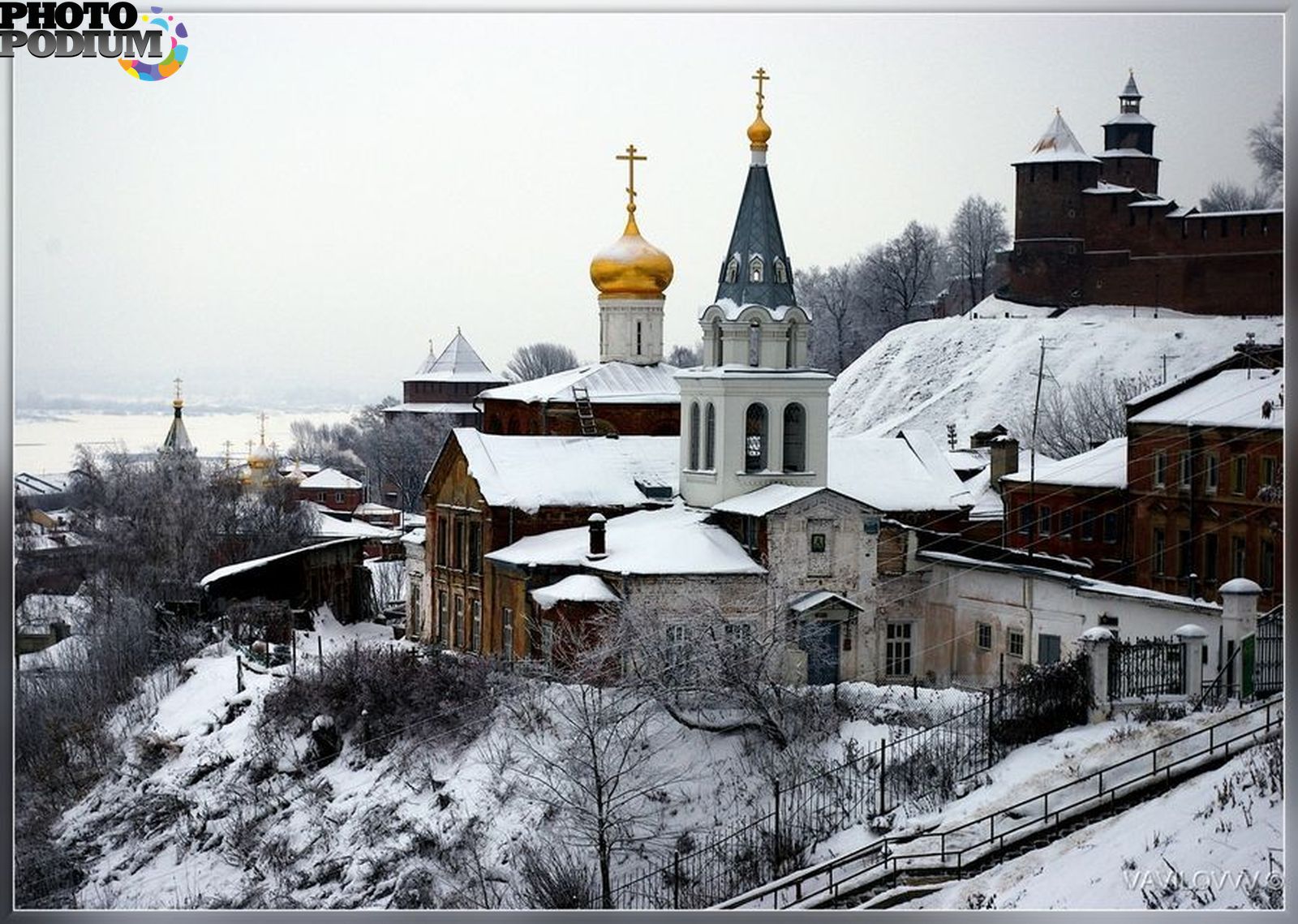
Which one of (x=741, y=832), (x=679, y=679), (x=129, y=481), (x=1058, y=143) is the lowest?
(x=741, y=832)

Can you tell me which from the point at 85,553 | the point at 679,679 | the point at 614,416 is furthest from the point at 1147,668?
the point at 85,553

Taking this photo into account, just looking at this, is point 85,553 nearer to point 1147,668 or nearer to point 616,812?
point 616,812

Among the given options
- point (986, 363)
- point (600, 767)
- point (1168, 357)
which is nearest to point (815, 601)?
point (600, 767)

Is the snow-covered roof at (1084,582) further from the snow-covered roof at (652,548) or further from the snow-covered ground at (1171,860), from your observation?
the snow-covered ground at (1171,860)

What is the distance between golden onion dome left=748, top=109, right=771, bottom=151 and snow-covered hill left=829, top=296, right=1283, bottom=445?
7.72 metres

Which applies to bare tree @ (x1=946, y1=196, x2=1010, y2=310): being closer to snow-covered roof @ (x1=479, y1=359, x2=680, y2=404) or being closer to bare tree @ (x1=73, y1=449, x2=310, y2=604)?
snow-covered roof @ (x1=479, y1=359, x2=680, y2=404)

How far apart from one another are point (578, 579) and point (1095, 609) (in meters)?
4.09

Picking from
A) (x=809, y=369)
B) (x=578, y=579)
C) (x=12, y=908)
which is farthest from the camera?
(x=809, y=369)

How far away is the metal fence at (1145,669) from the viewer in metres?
11.0

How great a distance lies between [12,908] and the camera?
880 cm

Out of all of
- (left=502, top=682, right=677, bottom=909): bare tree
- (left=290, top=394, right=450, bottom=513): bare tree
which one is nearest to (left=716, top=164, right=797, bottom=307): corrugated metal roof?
(left=502, top=682, right=677, bottom=909): bare tree

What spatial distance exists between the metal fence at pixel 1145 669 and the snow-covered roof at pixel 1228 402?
2079 mm

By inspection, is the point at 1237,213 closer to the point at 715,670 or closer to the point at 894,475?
the point at 894,475

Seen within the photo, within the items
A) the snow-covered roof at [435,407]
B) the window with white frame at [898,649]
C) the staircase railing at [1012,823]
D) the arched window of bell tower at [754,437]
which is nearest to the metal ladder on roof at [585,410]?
the arched window of bell tower at [754,437]
